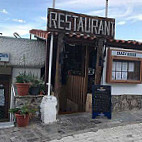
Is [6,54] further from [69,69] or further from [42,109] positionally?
[69,69]

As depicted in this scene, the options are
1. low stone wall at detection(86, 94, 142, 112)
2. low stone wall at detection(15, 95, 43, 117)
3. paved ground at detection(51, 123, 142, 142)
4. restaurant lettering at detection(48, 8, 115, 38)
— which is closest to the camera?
paved ground at detection(51, 123, 142, 142)

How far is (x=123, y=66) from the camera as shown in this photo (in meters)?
7.58

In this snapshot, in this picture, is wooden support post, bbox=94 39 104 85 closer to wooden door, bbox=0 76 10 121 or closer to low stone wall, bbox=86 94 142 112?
low stone wall, bbox=86 94 142 112

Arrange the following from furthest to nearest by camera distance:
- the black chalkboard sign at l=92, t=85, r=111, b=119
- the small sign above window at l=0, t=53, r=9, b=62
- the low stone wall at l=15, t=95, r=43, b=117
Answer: the small sign above window at l=0, t=53, r=9, b=62, the black chalkboard sign at l=92, t=85, r=111, b=119, the low stone wall at l=15, t=95, r=43, b=117

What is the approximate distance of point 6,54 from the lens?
22.4 ft

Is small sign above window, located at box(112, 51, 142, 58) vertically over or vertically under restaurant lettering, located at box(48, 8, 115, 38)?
under

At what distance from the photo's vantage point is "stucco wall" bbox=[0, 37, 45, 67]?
694 cm

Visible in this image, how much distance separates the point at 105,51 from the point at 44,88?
2.65 metres

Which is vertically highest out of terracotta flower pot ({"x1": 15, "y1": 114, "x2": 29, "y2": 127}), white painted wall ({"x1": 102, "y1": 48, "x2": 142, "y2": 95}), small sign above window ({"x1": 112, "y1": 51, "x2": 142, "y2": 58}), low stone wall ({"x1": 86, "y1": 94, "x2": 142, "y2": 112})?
small sign above window ({"x1": 112, "y1": 51, "x2": 142, "y2": 58})

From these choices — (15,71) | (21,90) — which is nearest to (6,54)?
(15,71)

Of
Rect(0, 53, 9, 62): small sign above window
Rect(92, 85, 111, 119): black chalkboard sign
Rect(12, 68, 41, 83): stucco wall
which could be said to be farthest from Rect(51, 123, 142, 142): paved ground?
Rect(0, 53, 9, 62): small sign above window

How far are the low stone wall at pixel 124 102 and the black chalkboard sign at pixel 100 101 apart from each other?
2.48 feet

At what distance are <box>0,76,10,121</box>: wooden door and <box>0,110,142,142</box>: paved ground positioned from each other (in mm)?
2256

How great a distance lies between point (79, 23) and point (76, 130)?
11.1 feet
